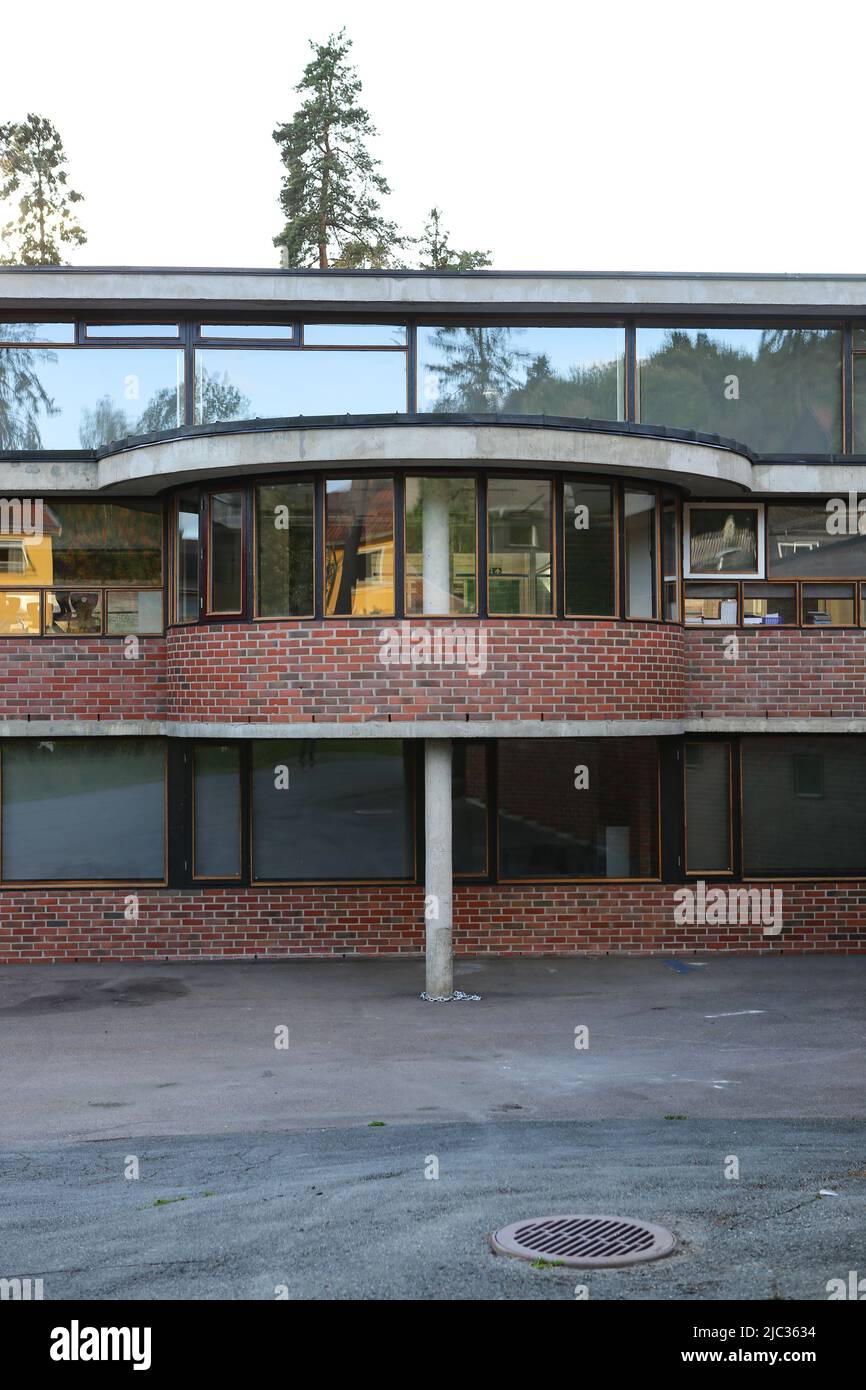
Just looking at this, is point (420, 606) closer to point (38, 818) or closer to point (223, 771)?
point (223, 771)

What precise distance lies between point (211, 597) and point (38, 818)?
367 centimetres

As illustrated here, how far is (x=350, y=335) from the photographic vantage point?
54.4 ft

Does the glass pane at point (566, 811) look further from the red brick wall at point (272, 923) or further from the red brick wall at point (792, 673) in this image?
the red brick wall at point (792, 673)

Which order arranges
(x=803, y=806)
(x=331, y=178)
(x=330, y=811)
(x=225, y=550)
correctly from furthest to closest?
(x=331, y=178)
(x=803, y=806)
(x=330, y=811)
(x=225, y=550)

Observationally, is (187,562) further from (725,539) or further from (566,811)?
(725,539)

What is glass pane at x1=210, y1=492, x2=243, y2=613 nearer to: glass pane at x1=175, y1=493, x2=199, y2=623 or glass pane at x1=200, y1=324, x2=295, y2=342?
glass pane at x1=175, y1=493, x2=199, y2=623

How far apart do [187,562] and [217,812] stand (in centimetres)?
301

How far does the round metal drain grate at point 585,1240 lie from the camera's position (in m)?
6.84

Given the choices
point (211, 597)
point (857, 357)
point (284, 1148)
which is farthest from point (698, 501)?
point (284, 1148)

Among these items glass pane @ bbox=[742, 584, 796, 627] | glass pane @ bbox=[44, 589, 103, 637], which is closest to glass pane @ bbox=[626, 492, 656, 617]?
glass pane @ bbox=[742, 584, 796, 627]

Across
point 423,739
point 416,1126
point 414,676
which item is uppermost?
point 414,676

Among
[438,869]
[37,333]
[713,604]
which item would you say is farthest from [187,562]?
[713,604]
